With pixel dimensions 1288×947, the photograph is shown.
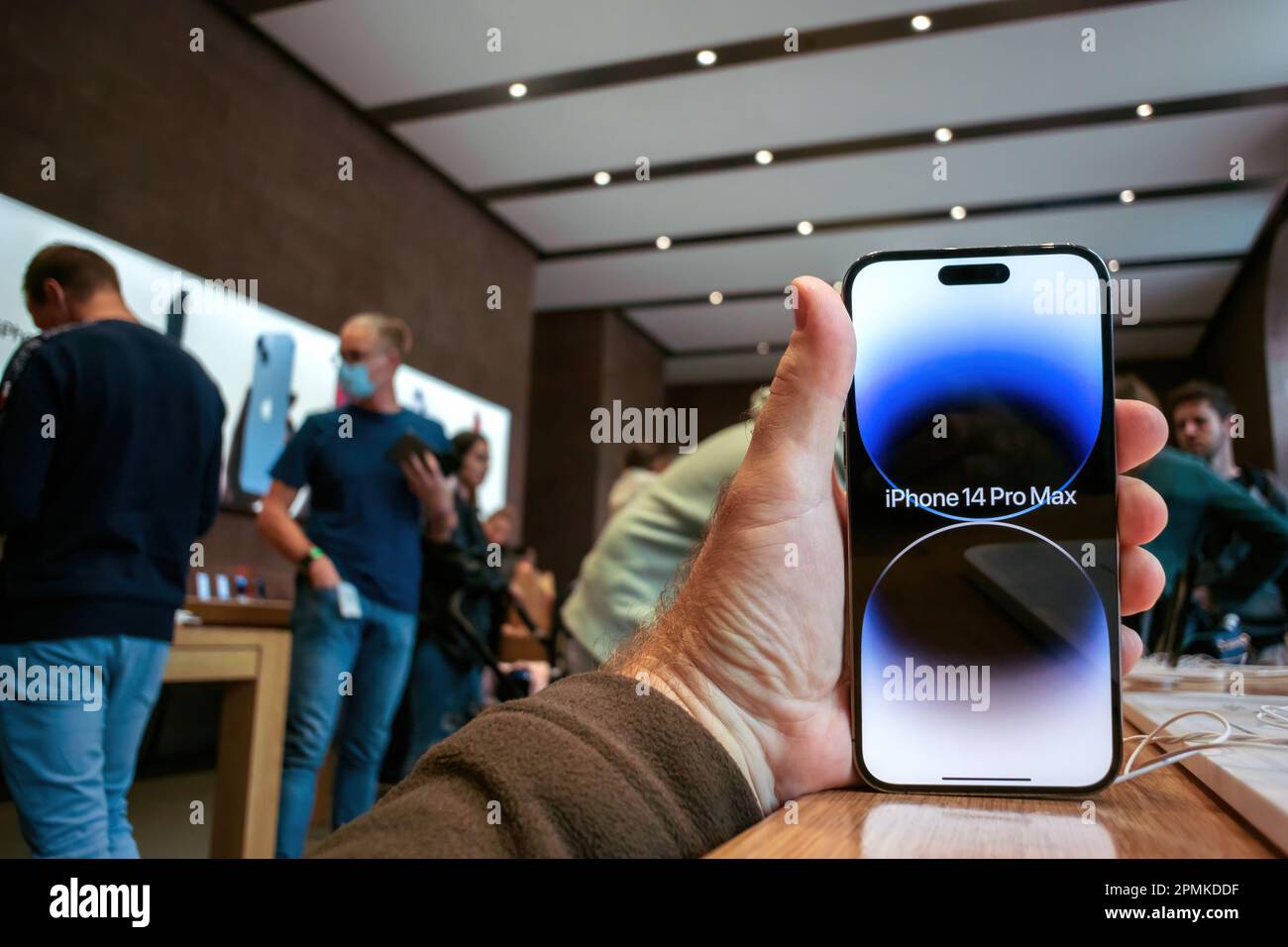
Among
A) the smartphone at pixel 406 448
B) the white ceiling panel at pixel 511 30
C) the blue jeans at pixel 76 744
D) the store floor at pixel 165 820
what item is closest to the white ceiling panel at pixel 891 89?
the white ceiling panel at pixel 511 30

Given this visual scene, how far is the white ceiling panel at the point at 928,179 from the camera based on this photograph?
12.9 ft

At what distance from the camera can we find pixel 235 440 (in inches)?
124

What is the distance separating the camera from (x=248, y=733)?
5.46 ft

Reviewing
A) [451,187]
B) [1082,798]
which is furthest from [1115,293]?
[451,187]

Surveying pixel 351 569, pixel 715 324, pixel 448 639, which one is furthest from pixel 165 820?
pixel 715 324

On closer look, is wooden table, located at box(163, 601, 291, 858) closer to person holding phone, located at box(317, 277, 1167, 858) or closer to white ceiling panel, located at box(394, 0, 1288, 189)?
person holding phone, located at box(317, 277, 1167, 858)

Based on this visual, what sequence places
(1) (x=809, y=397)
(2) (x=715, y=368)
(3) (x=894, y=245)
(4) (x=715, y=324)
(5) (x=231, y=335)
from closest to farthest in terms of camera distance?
(1) (x=809, y=397)
(5) (x=231, y=335)
(3) (x=894, y=245)
(4) (x=715, y=324)
(2) (x=715, y=368)

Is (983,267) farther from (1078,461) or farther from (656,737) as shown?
(656,737)

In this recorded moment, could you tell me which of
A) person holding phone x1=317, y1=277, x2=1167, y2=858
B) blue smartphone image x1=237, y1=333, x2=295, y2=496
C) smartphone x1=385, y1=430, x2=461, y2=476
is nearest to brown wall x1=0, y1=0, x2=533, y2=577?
blue smartphone image x1=237, y1=333, x2=295, y2=496

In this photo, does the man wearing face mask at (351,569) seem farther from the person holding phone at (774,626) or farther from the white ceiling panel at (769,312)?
the white ceiling panel at (769,312)

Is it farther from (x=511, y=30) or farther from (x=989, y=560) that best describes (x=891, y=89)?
(x=989, y=560)

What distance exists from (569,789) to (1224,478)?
65.8 inches

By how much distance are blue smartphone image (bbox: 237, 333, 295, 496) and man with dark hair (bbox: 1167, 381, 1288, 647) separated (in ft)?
9.50
